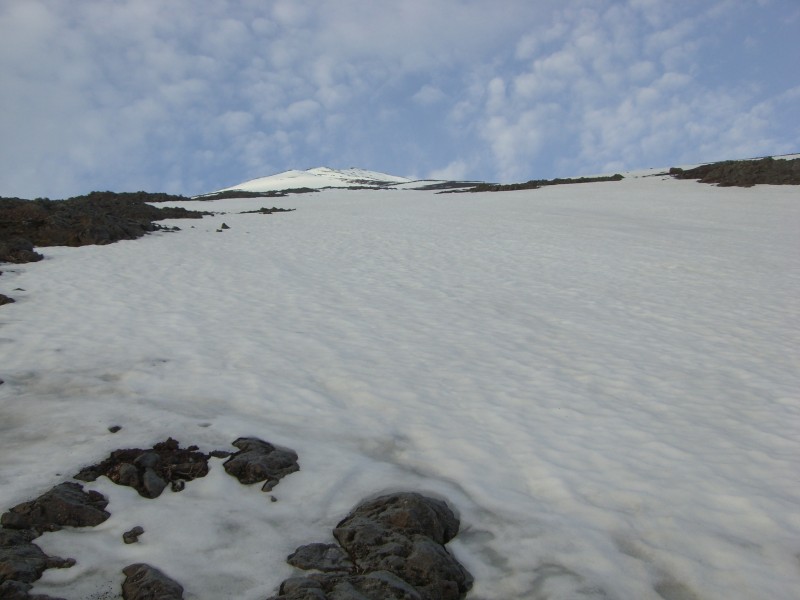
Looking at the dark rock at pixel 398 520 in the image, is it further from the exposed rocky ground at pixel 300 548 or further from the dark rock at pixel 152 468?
the dark rock at pixel 152 468

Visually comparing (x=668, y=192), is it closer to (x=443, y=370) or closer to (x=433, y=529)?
(x=443, y=370)

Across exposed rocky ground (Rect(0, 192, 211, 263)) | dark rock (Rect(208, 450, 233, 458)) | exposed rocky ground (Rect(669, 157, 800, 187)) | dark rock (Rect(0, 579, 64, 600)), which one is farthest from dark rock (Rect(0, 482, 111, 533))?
exposed rocky ground (Rect(669, 157, 800, 187))

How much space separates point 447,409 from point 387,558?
3.15m

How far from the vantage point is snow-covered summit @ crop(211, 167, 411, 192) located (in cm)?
8887

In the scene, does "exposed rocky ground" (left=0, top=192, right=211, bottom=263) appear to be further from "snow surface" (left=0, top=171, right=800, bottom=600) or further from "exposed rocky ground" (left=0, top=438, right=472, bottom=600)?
"exposed rocky ground" (left=0, top=438, right=472, bottom=600)

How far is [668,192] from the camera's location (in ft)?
114

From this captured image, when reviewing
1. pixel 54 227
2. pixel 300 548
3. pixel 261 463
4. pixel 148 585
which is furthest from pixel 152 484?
→ pixel 54 227

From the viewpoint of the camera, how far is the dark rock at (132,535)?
403 cm

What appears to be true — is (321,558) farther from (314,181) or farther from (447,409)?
(314,181)

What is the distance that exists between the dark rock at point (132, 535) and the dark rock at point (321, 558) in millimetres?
1172

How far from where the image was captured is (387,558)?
3.91 metres

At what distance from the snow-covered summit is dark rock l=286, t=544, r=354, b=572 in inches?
2897

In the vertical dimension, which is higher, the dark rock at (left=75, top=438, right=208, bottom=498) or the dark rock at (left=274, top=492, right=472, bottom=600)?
the dark rock at (left=75, top=438, right=208, bottom=498)

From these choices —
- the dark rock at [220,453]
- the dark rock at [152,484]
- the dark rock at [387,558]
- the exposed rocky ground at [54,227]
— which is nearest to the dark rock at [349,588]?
the dark rock at [387,558]
